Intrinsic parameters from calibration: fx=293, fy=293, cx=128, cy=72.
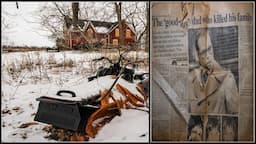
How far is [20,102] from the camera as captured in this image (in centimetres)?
106

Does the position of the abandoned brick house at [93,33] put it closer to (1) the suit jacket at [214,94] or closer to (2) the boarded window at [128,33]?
(2) the boarded window at [128,33]

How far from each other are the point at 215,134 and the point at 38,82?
679mm

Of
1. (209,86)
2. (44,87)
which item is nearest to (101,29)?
(44,87)

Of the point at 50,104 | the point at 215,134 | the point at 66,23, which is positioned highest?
the point at 66,23

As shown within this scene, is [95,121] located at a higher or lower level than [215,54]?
lower

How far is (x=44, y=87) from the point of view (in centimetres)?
108

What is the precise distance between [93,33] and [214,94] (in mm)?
498

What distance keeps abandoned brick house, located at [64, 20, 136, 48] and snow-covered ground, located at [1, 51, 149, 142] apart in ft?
0.15

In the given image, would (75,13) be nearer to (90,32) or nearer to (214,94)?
(90,32)

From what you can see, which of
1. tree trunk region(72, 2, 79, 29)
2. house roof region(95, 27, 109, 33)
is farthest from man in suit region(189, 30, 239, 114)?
tree trunk region(72, 2, 79, 29)

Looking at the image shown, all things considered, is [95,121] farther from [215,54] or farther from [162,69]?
[215,54]

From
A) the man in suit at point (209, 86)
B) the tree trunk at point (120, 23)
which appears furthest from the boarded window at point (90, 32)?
the man in suit at point (209, 86)

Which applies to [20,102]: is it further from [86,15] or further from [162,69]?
[162,69]

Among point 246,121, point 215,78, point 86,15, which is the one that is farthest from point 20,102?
point 246,121
